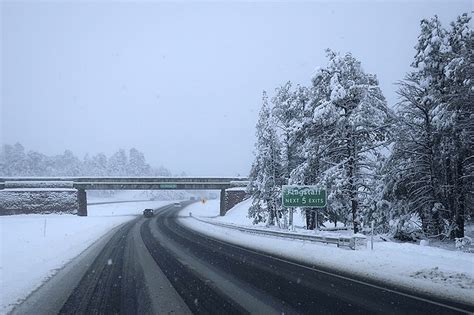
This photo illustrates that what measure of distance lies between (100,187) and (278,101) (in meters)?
44.0

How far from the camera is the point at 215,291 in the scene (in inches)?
375

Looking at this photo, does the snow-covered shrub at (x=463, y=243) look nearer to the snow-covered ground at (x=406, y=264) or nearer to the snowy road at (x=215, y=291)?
the snow-covered ground at (x=406, y=264)

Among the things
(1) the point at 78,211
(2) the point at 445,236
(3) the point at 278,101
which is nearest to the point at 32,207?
(1) the point at 78,211

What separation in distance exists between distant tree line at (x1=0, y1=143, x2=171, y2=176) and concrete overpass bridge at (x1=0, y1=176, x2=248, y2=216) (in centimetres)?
6954

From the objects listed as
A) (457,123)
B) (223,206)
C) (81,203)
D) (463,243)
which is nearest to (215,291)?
(463,243)

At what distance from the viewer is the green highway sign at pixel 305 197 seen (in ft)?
79.5

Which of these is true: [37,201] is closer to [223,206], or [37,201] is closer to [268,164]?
[223,206]

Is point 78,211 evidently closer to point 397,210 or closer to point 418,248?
point 397,210

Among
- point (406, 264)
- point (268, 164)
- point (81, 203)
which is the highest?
point (268, 164)

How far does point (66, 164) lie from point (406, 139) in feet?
493

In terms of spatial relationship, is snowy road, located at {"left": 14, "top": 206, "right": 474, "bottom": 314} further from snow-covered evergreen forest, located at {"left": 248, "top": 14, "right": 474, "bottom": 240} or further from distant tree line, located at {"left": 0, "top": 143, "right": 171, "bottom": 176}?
distant tree line, located at {"left": 0, "top": 143, "right": 171, "bottom": 176}

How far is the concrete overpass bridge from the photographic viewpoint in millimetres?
66312

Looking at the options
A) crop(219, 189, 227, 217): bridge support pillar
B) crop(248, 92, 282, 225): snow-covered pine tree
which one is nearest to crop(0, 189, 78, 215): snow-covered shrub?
crop(219, 189, 227, 217): bridge support pillar

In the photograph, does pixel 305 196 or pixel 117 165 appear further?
pixel 117 165
